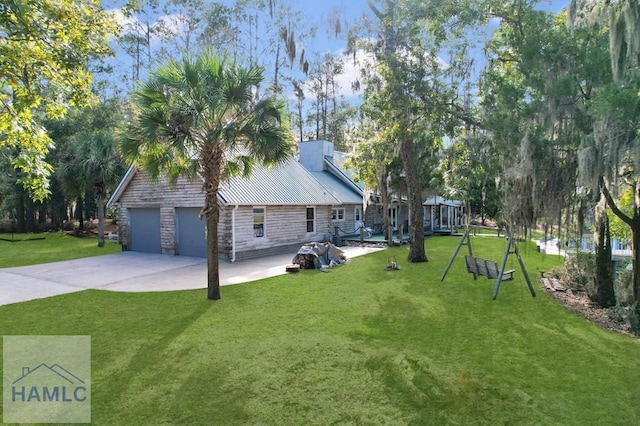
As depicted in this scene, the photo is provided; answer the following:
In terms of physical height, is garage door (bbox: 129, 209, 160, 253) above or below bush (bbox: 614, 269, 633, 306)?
above

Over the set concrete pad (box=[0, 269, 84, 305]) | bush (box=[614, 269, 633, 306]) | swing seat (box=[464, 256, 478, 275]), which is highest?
swing seat (box=[464, 256, 478, 275])

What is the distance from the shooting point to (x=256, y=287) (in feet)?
33.6

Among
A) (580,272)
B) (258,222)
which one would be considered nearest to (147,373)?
(580,272)

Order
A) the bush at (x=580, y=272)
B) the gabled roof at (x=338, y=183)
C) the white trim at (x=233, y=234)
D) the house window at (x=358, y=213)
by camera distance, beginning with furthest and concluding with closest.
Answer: the house window at (x=358, y=213) → the gabled roof at (x=338, y=183) → the white trim at (x=233, y=234) → the bush at (x=580, y=272)

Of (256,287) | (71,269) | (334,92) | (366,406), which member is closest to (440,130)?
A: (256,287)

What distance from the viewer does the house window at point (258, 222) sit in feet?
51.2

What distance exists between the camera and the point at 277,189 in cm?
1727

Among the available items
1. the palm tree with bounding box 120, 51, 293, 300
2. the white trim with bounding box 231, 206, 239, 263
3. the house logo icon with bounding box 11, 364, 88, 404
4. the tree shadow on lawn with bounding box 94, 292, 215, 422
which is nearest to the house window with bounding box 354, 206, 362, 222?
the white trim with bounding box 231, 206, 239, 263

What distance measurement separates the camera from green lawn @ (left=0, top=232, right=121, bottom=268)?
16234 millimetres

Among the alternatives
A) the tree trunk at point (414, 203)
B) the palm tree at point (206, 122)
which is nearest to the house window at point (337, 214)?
the tree trunk at point (414, 203)

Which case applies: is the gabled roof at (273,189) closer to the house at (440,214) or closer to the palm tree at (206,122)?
the palm tree at (206,122)

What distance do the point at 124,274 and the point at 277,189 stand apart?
7.36 metres

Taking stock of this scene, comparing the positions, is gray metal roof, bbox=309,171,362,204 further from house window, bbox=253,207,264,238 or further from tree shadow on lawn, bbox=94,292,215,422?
tree shadow on lawn, bbox=94,292,215,422

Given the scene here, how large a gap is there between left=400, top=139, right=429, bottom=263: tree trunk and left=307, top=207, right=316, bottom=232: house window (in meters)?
6.10
